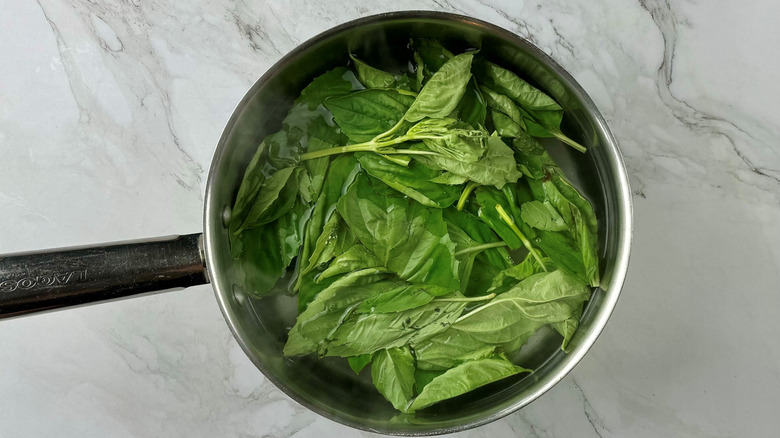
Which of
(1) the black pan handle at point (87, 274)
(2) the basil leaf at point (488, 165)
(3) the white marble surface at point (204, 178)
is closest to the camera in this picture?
(1) the black pan handle at point (87, 274)

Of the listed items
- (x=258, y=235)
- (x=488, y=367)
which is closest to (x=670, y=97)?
(x=488, y=367)

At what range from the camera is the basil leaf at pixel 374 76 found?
2.67ft

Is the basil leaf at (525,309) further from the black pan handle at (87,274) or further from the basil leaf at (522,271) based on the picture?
the black pan handle at (87,274)

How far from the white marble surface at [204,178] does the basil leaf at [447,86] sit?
0.20m

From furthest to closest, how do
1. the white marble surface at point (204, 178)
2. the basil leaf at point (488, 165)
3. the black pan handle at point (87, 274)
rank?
the white marble surface at point (204, 178), the basil leaf at point (488, 165), the black pan handle at point (87, 274)

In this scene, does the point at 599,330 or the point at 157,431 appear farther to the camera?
the point at 157,431

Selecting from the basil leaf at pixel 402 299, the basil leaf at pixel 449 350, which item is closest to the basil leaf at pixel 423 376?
the basil leaf at pixel 449 350

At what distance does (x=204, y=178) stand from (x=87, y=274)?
0.28 m

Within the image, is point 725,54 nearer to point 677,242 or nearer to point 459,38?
point 677,242

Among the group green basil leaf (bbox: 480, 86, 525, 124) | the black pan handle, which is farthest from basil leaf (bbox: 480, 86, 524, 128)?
the black pan handle

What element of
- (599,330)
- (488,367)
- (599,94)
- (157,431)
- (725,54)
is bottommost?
(157,431)

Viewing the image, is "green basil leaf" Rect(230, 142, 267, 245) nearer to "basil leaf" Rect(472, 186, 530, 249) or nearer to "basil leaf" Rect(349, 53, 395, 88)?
"basil leaf" Rect(349, 53, 395, 88)

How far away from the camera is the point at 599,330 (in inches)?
29.5

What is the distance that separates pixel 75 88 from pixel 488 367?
2.62ft
